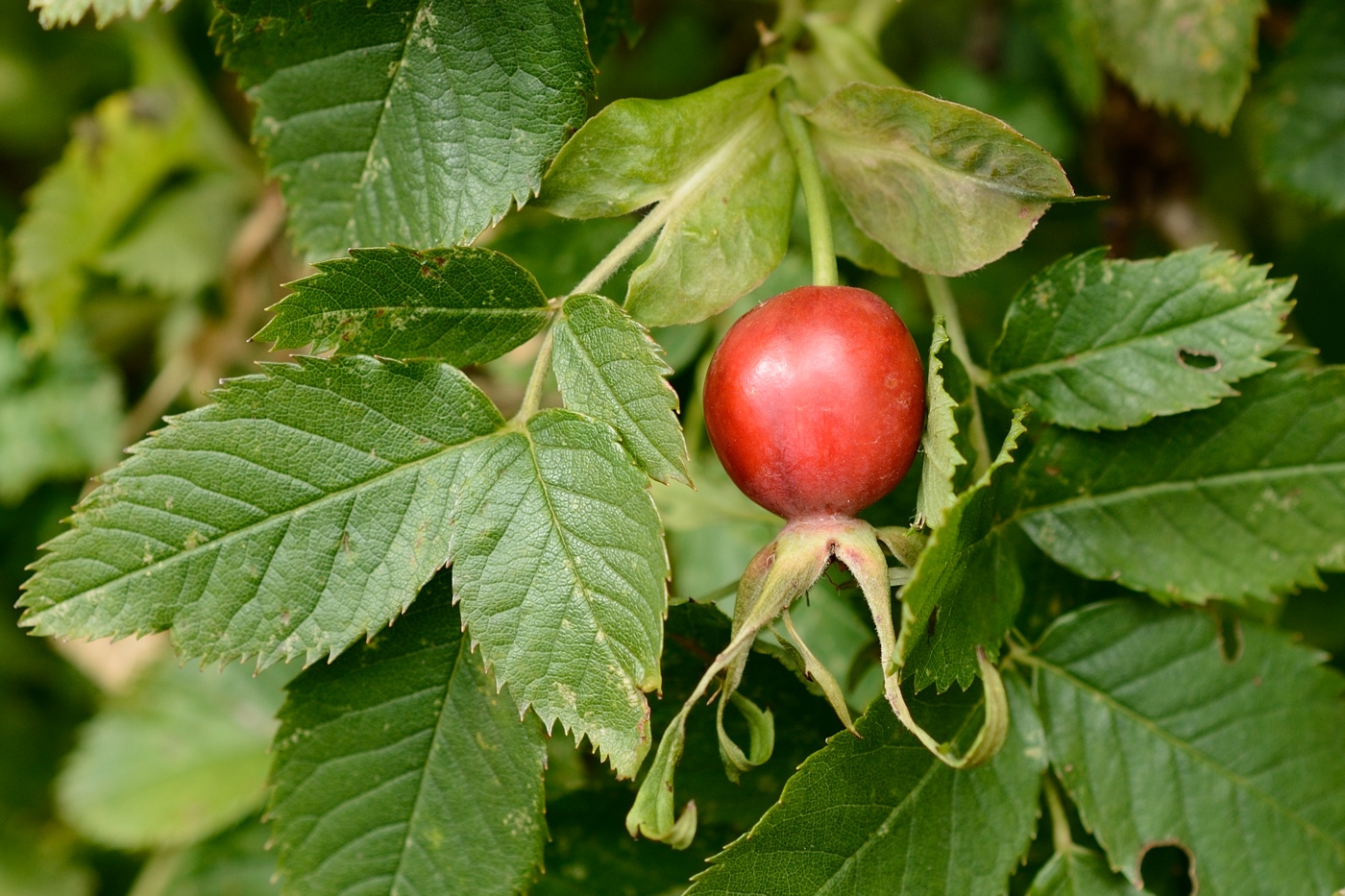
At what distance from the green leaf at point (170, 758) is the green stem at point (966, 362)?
1.57 m

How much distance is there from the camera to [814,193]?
3.62 ft

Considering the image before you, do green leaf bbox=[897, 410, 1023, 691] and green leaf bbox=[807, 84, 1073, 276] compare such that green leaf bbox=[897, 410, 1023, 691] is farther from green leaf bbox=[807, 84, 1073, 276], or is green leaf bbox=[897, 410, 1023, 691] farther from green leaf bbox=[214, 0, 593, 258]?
green leaf bbox=[214, 0, 593, 258]

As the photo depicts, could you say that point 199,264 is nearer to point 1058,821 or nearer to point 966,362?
point 966,362

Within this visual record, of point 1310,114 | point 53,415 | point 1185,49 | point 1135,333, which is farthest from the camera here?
point 53,415

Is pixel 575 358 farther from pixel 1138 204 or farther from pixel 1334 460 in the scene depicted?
pixel 1138 204

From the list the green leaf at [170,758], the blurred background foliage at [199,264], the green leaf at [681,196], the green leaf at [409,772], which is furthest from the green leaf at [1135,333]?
the green leaf at [170,758]

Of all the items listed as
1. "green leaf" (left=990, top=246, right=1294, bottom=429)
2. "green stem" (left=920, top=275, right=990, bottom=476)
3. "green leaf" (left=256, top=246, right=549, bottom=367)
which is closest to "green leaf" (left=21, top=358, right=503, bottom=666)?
"green leaf" (left=256, top=246, right=549, bottom=367)

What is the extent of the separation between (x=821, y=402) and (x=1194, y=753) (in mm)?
649

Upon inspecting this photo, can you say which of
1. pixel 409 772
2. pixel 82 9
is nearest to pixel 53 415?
pixel 82 9

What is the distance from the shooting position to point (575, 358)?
1.04 metres

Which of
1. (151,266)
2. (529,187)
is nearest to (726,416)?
(529,187)

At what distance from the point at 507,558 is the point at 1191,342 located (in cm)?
75

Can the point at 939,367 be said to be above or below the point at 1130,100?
above

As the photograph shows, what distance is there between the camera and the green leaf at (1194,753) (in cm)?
120
